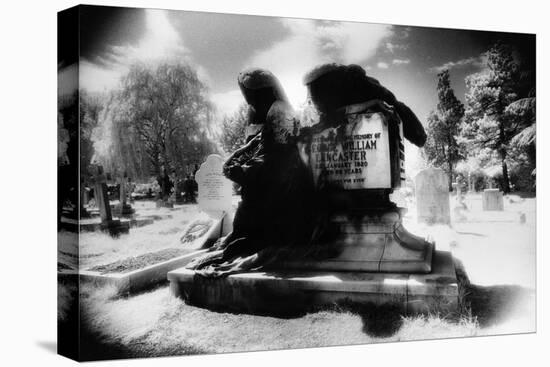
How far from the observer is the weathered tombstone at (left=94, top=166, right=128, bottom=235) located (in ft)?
23.0

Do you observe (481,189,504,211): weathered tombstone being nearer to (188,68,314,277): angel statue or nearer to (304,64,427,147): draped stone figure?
(304,64,427,147): draped stone figure

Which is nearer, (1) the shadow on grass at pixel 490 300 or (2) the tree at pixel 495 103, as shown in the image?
(1) the shadow on grass at pixel 490 300

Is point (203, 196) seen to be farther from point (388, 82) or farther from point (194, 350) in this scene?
point (388, 82)

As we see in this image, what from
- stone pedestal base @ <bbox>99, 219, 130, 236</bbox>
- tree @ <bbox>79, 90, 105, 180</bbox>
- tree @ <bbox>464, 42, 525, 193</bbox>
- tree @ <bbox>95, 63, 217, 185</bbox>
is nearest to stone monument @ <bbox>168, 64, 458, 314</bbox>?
stone pedestal base @ <bbox>99, 219, 130, 236</bbox>

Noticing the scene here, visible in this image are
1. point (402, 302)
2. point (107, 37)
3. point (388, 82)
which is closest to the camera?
point (107, 37)

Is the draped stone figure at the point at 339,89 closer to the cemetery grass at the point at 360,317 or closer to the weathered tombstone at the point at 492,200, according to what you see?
A: the cemetery grass at the point at 360,317

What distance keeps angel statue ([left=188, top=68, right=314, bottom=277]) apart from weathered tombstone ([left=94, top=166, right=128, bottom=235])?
4.07 ft

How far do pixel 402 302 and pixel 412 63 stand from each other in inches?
117

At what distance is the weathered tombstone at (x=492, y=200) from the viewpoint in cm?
865

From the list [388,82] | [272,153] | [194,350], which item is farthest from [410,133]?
[194,350]

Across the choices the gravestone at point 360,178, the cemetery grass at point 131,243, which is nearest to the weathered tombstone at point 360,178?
the gravestone at point 360,178

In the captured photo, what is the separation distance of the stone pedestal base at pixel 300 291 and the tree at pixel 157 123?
4.18 feet

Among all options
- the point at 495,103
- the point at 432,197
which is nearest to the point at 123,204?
the point at 432,197

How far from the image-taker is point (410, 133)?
8.38m
